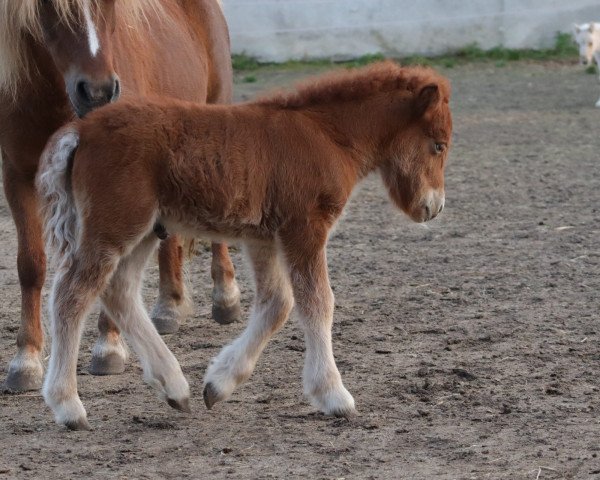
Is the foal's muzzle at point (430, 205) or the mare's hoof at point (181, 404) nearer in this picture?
the mare's hoof at point (181, 404)

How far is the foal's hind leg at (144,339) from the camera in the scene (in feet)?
14.3

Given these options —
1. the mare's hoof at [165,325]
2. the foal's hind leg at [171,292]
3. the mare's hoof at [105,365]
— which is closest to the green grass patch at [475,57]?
the foal's hind leg at [171,292]

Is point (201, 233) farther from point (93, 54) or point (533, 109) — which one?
point (533, 109)

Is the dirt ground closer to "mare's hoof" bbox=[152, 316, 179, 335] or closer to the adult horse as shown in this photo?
"mare's hoof" bbox=[152, 316, 179, 335]

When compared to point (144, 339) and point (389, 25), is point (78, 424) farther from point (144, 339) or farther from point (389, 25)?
point (389, 25)

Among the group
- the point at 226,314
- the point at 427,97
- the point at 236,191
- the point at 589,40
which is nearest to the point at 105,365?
the point at 226,314

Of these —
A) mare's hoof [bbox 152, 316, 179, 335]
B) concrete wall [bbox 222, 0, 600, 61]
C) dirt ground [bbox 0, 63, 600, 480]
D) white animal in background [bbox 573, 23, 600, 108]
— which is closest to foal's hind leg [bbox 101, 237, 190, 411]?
dirt ground [bbox 0, 63, 600, 480]

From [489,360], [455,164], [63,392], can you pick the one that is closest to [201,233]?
[63,392]

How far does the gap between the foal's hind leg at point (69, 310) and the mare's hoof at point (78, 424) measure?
48 mm

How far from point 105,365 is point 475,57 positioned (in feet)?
44.4

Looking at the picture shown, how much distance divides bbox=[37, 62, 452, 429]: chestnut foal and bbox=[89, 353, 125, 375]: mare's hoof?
0.84 m

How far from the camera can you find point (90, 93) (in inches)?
177

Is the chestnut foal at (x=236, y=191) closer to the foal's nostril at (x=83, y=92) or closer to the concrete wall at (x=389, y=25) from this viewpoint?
the foal's nostril at (x=83, y=92)

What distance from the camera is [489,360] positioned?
5.08 metres
